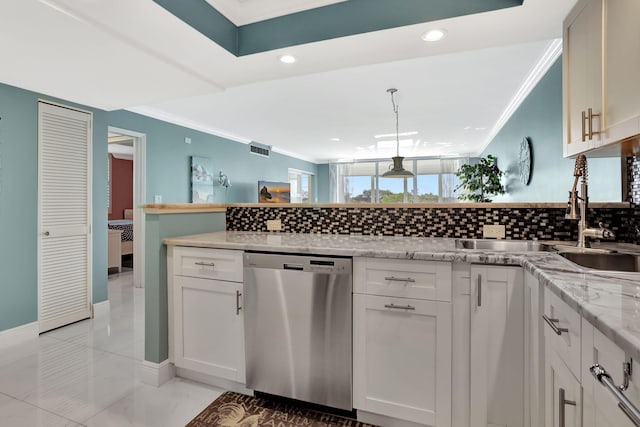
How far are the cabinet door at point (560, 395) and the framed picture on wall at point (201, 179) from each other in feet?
15.5

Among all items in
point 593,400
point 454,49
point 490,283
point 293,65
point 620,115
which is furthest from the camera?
point 293,65

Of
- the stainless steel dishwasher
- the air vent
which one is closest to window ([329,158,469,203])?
the air vent

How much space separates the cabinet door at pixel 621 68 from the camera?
116cm

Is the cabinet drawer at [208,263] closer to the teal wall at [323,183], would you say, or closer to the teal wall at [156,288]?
the teal wall at [156,288]

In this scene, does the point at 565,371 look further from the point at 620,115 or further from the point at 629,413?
the point at 620,115

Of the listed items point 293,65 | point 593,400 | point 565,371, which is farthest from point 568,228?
point 293,65

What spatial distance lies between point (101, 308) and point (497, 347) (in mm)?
3719

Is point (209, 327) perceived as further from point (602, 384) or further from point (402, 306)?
point (602, 384)

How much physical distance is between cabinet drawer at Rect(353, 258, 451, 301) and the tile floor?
1.19 m

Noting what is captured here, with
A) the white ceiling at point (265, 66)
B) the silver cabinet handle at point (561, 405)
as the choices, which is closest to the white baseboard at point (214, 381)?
the silver cabinet handle at point (561, 405)

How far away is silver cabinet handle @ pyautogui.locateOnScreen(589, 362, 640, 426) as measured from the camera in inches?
23.2

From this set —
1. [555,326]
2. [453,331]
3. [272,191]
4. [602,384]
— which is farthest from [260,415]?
[272,191]

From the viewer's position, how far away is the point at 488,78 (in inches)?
138

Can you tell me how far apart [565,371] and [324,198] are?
29.1ft
